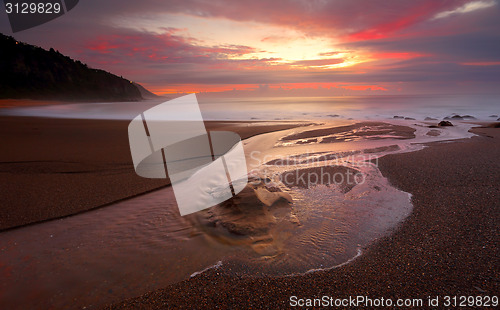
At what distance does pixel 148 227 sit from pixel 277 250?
7.44 ft

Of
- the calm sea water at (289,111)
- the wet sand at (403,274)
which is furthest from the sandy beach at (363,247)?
the calm sea water at (289,111)

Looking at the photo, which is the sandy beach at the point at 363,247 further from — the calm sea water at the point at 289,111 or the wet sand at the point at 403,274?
the calm sea water at the point at 289,111

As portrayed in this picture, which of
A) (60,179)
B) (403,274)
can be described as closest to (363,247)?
(403,274)

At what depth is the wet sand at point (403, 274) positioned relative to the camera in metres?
2.59

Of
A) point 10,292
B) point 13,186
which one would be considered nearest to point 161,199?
point 10,292

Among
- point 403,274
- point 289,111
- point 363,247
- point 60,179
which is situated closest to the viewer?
point 403,274

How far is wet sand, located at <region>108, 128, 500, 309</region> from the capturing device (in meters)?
2.59

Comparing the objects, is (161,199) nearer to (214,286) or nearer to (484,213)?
(214,286)

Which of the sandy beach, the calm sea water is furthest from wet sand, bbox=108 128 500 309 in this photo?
the calm sea water

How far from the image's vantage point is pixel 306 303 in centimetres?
254

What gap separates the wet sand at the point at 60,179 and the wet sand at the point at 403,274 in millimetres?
3143

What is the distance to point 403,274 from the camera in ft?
9.33

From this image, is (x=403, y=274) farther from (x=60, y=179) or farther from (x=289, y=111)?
(x=289, y=111)

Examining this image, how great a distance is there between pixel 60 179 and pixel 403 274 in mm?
7222
